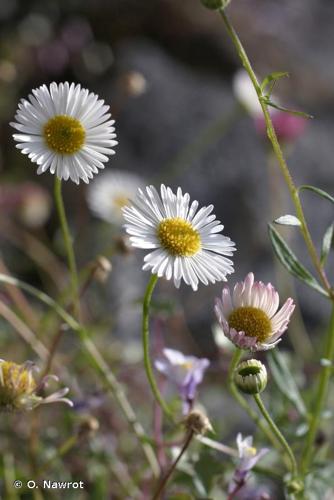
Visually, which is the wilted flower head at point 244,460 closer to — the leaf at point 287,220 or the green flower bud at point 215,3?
the leaf at point 287,220

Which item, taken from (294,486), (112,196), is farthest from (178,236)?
(112,196)

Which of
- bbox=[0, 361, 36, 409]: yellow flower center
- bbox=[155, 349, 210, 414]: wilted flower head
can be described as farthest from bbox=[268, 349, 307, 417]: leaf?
bbox=[0, 361, 36, 409]: yellow flower center

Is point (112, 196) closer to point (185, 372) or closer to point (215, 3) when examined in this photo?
point (185, 372)

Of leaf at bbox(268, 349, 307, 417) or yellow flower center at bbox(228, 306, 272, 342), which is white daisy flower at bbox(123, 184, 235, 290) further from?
leaf at bbox(268, 349, 307, 417)

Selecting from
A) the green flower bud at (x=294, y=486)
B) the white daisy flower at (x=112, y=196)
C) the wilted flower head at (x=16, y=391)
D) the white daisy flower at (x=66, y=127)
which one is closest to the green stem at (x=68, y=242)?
the white daisy flower at (x=66, y=127)

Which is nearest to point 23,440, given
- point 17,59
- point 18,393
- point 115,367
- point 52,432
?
point 52,432

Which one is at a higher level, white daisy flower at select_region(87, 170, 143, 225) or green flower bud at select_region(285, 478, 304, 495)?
white daisy flower at select_region(87, 170, 143, 225)

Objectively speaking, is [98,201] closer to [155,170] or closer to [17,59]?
[155,170]
